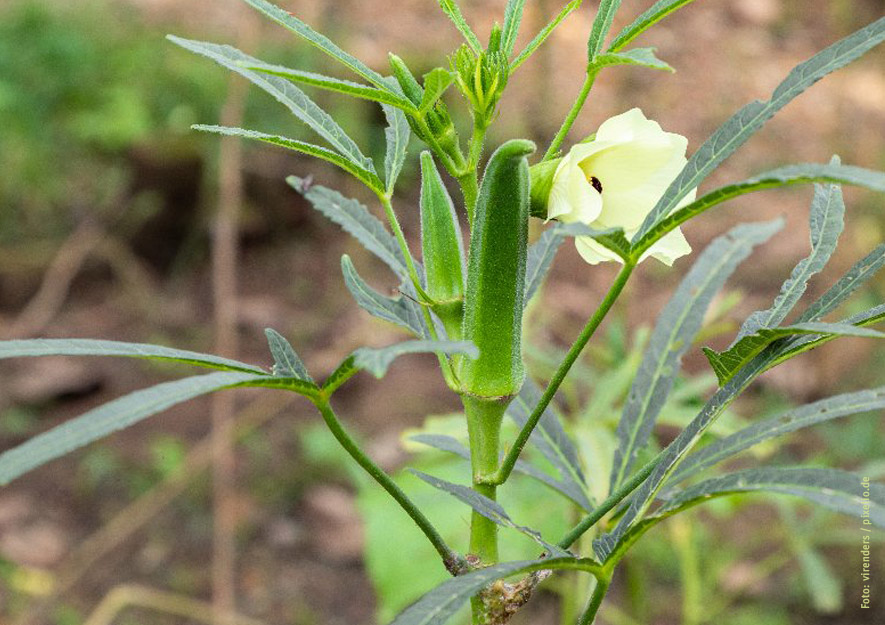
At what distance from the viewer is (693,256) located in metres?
2.55

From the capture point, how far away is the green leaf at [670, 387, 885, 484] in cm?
50

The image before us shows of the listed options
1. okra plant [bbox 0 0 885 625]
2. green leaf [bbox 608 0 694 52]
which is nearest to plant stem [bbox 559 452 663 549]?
okra plant [bbox 0 0 885 625]

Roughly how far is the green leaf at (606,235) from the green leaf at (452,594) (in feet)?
0.51

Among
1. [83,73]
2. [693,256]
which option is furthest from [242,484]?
[83,73]

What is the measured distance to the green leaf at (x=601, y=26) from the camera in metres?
0.52

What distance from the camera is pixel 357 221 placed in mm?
631

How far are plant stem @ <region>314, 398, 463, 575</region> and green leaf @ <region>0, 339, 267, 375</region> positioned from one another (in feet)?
0.16

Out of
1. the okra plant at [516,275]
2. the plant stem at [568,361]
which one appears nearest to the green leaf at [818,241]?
the okra plant at [516,275]

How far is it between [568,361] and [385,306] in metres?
0.13

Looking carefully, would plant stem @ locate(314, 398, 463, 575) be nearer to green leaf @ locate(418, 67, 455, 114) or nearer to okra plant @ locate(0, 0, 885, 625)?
okra plant @ locate(0, 0, 885, 625)

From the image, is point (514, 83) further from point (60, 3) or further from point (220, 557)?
point (220, 557)

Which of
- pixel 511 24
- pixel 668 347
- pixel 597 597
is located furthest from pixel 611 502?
pixel 511 24

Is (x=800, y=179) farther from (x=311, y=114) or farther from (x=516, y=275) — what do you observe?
(x=311, y=114)

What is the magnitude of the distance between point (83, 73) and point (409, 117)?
2.94 m
